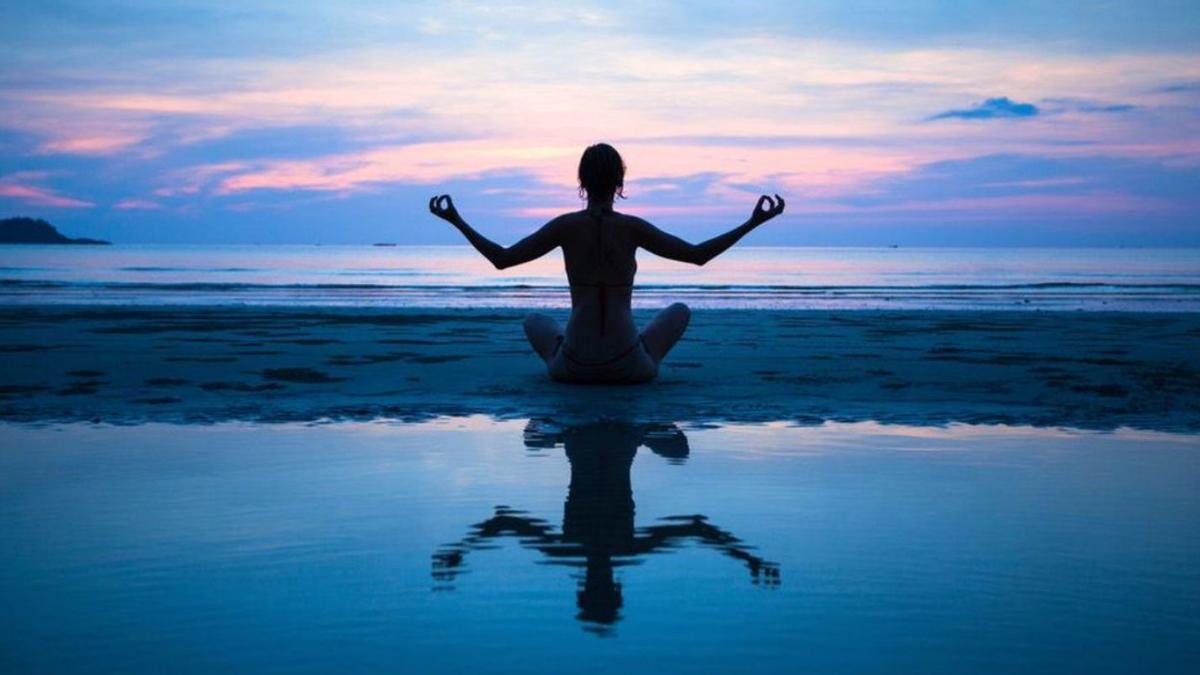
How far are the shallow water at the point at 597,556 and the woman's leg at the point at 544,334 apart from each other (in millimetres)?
3177

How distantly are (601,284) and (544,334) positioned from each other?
112cm

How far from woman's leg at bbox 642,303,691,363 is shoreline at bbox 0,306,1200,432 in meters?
0.28

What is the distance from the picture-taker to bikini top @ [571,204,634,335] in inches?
317

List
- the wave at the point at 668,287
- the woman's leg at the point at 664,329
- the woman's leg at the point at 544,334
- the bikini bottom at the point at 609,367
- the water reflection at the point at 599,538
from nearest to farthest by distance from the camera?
the water reflection at the point at 599,538 → the bikini bottom at the point at 609,367 → the woman's leg at the point at 664,329 → the woman's leg at the point at 544,334 → the wave at the point at 668,287

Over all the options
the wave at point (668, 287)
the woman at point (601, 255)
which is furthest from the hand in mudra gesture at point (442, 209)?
the wave at point (668, 287)

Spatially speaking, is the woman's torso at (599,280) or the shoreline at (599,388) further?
the woman's torso at (599,280)

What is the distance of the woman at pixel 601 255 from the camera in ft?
25.9

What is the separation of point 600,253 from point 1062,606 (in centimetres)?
538

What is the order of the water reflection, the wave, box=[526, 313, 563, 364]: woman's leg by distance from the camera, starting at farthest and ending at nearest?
the wave
box=[526, 313, 563, 364]: woman's leg
the water reflection

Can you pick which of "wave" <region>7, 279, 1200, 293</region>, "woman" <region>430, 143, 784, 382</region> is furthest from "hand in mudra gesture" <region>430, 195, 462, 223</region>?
"wave" <region>7, 279, 1200, 293</region>

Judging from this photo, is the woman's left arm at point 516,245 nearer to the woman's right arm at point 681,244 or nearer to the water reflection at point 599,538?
the woman's right arm at point 681,244

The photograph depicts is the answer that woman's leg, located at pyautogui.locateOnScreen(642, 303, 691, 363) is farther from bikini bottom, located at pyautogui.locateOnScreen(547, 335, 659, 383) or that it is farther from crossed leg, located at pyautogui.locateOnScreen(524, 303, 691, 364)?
bikini bottom, located at pyautogui.locateOnScreen(547, 335, 659, 383)

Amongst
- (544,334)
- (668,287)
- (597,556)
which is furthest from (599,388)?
(668,287)

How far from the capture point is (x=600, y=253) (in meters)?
8.12
